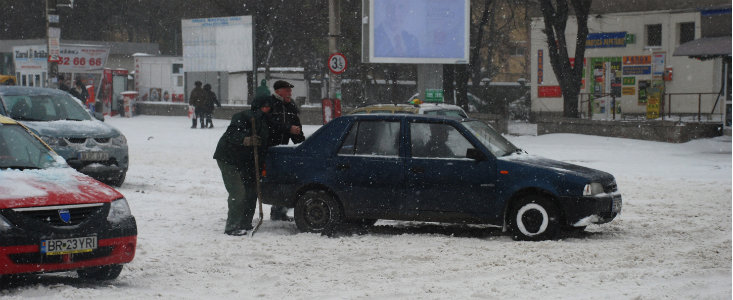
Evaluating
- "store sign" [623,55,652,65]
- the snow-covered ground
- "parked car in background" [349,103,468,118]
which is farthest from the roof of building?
the snow-covered ground

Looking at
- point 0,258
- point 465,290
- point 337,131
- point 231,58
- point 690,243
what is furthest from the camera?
point 231,58

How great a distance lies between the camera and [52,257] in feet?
24.6

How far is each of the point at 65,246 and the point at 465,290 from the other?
119 inches

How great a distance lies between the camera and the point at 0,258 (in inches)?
285

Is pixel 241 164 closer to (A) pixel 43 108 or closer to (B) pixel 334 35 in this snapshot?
(A) pixel 43 108

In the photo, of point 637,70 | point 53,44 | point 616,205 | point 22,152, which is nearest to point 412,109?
point 616,205

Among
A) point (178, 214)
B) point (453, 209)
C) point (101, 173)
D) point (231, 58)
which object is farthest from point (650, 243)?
point (231, 58)

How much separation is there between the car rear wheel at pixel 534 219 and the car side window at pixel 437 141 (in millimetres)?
816

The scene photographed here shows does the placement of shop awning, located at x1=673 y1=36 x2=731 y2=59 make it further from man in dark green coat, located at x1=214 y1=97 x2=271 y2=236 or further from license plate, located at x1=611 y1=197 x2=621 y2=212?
man in dark green coat, located at x1=214 y1=97 x2=271 y2=236

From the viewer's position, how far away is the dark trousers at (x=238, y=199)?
11078 mm

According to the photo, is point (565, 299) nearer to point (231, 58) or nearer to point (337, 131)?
point (337, 131)

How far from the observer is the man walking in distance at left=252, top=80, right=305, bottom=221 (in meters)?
12.0

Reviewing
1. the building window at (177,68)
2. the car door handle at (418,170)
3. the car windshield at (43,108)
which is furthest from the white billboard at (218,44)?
the car door handle at (418,170)

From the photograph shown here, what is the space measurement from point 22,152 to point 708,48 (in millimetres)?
24160
